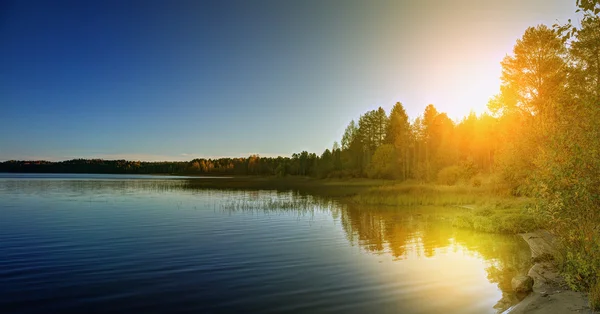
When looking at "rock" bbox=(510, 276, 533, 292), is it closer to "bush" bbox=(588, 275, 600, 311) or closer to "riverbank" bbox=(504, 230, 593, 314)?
"riverbank" bbox=(504, 230, 593, 314)

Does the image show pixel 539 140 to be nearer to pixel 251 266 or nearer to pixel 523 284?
pixel 523 284

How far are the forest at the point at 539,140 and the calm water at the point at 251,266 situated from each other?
3545 millimetres

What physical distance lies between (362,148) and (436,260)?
3847 inches

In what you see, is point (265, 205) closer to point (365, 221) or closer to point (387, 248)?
point (365, 221)

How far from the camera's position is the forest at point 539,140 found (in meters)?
10.4

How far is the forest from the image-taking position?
1042 cm

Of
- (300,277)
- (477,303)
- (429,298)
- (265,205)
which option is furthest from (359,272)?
(265,205)

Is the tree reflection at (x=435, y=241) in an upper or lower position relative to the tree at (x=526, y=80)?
lower

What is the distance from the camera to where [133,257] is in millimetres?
18859

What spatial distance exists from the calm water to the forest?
11.6 feet

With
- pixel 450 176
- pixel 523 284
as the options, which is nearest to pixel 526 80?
pixel 450 176

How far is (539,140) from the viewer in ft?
48.7

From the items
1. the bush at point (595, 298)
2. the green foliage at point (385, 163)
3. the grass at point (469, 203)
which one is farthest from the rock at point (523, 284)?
the green foliage at point (385, 163)

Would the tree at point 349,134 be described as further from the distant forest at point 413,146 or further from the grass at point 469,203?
the grass at point 469,203
